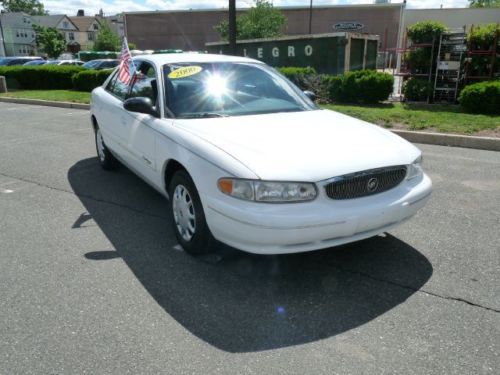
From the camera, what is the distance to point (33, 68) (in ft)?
68.1

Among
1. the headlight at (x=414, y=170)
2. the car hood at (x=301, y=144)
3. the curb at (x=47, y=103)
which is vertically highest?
the car hood at (x=301, y=144)

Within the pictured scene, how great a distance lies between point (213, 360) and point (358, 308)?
1032mm

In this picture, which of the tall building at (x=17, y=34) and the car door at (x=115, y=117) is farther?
the tall building at (x=17, y=34)

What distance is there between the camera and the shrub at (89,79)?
17.3 m

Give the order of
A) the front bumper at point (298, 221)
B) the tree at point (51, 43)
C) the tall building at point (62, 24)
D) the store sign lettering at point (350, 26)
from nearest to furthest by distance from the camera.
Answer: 1. the front bumper at point (298, 221)
2. the store sign lettering at point (350, 26)
3. the tree at point (51, 43)
4. the tall building at point (62, 24)

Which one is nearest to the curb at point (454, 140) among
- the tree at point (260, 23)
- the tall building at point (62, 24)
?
the tree at point (260, 23)

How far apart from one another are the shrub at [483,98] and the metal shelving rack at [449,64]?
1978 millimetres

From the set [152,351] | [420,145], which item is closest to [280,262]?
[152,351]

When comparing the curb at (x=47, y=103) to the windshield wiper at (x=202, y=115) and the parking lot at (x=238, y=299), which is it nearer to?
the parking lot at (x=238, y=299)

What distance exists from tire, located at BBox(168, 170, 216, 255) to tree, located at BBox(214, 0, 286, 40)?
131 feet

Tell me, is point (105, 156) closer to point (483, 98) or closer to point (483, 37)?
point (483, 98)

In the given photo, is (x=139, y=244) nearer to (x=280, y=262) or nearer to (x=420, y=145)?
(x=280, y=262)

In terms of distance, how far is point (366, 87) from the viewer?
11.7 meters

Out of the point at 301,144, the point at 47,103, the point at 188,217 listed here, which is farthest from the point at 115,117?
the point at 47,103
